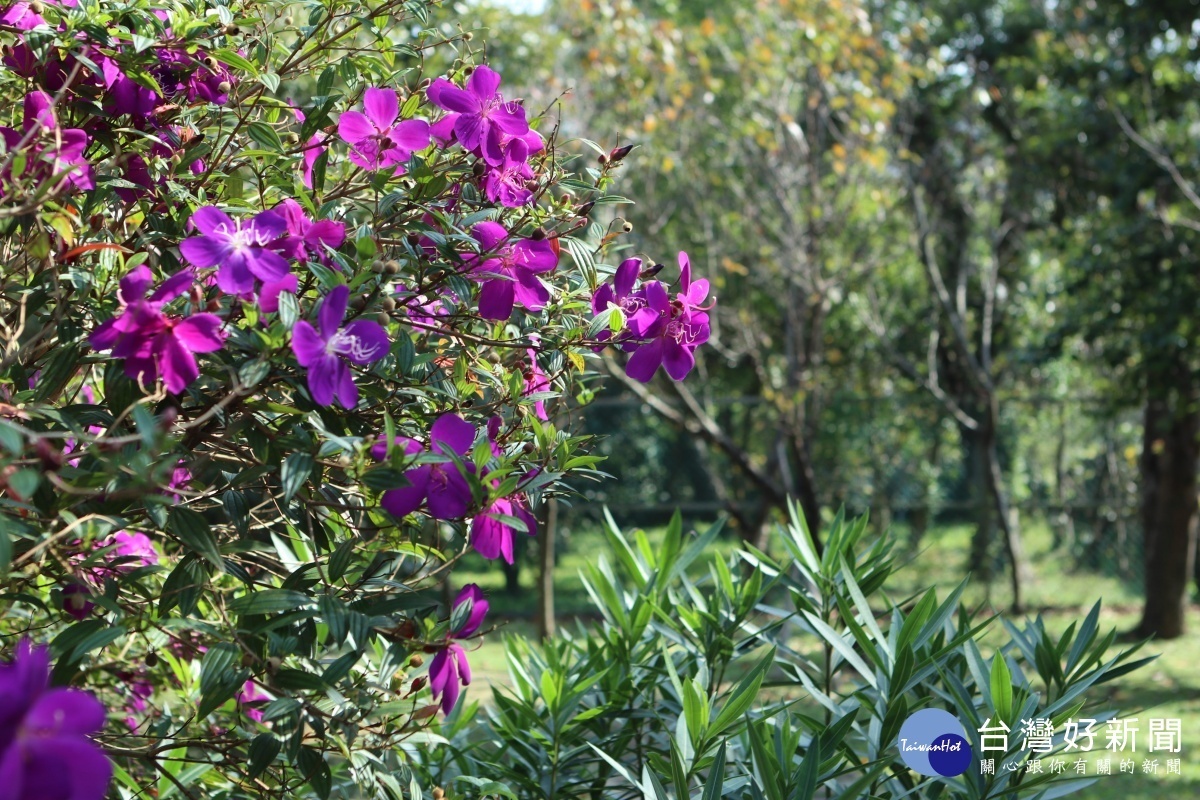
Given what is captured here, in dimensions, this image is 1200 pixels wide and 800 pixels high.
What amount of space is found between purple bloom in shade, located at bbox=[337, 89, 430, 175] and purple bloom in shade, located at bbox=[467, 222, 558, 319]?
137mm

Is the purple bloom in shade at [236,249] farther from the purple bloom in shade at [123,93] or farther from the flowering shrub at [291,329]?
the purple bloom in shade at [123,93]

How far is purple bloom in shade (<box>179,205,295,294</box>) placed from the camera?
1.06 meters

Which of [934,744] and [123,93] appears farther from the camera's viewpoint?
[934,744]

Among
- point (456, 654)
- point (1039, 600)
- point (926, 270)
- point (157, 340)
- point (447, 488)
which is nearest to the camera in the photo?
point (157, 340)

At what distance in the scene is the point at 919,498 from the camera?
8.68 meters

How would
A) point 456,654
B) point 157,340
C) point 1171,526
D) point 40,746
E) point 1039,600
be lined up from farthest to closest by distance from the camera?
point 1039,600 < point 1171,526 < point 456,654 < point 157,340 < point 40,746

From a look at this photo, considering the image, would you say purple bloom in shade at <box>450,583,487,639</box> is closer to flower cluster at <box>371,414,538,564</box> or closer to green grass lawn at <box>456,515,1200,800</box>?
flower cluster at <box>371,414,538,564</box>

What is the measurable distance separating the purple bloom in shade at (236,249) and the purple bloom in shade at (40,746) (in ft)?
1.48

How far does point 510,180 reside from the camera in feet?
4.24

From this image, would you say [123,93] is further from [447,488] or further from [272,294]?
[447,488]

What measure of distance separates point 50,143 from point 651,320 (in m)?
0.70

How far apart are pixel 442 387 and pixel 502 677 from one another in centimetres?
509

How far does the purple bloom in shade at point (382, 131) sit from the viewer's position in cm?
127

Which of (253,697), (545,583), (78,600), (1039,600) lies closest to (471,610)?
(78,600)
